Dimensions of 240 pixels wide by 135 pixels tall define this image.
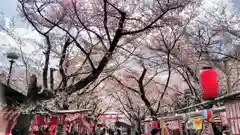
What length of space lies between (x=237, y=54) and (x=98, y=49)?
7.66 meters

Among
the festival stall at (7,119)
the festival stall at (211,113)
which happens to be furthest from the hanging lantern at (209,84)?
the festival stall at (7,119)

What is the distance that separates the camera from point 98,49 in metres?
13.8

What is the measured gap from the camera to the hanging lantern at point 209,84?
7438 mm

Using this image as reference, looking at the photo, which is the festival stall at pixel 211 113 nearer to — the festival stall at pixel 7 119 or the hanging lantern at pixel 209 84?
the hanging lantern at pixel 209 84

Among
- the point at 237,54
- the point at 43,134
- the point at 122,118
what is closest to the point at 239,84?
the point at 237,54

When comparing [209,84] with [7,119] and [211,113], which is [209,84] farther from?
[7,119]

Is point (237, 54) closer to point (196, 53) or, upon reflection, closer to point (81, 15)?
point (196, 53)

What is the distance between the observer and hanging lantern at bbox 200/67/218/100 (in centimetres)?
744

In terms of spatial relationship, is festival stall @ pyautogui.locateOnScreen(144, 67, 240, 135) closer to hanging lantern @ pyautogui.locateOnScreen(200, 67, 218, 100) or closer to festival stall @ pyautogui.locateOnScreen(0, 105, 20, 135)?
hanging lantern @ pyautogui.locateOnScreen(200, 67, 218, 100)

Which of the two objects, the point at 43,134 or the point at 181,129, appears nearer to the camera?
the point at 181,129

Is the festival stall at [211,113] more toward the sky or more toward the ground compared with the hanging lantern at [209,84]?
Result: more toward the ground

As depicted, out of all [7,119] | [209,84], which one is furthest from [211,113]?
[7,119]

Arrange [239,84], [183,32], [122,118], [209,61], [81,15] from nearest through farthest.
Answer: [81,15], [209,61], [183,32], [239,84], [122,118]

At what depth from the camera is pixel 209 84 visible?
7.59 meters
